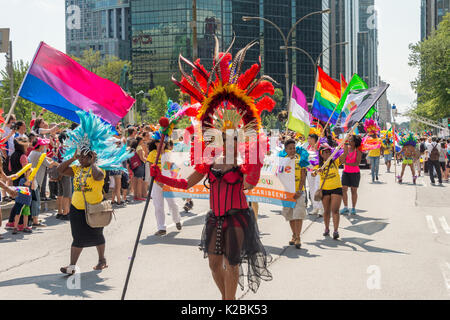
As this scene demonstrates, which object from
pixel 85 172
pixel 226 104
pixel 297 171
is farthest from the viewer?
pixel 297 171

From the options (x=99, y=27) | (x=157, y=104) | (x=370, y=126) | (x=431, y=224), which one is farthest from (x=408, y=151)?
(x=99, y=27)

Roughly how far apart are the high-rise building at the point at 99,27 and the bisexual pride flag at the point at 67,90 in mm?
149254

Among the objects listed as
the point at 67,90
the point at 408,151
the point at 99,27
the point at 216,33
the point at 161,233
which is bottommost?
the point at 161,233

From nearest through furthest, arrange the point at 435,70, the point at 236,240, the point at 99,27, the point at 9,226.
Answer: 1. the point at 236,240
2. the point at 9,226
3. the point at 435,70
4. the point at 99,27

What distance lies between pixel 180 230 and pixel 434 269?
4701mm

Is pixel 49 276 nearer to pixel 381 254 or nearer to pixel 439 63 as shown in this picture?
pixel 381 254

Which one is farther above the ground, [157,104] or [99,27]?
[99,27]

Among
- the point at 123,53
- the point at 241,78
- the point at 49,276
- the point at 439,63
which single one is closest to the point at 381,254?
the point at 241,78

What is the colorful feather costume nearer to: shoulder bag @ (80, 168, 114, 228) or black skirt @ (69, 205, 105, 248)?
shoulder bag @ (80, 168, 114, 228)

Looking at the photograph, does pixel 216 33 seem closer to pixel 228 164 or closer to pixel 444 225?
pixel 444 225

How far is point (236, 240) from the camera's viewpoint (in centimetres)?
498

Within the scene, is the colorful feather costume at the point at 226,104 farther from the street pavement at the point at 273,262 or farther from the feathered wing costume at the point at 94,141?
the feathered wing costume at the point at 94,141

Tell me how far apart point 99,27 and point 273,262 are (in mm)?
175938

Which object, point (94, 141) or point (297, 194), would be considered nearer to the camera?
point (94, 141)
